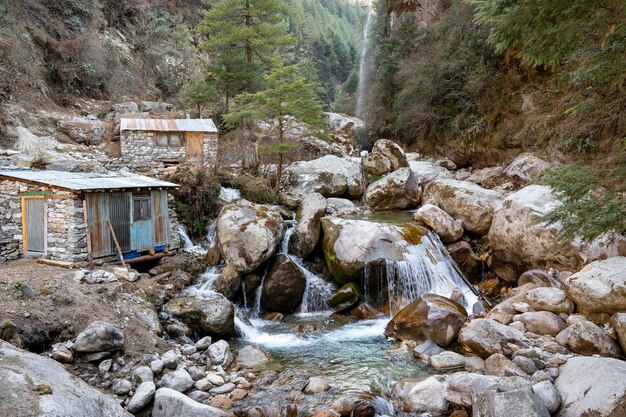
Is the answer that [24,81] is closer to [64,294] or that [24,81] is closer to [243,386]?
[64,294]

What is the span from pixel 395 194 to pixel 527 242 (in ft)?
23.3

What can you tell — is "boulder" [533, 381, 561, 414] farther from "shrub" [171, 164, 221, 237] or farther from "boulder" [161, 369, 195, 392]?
"shrub" [171, 164, 221, 237]

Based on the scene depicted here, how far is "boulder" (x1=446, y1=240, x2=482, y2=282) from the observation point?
12531mm

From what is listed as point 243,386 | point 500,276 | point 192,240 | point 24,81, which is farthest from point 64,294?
point 24,81

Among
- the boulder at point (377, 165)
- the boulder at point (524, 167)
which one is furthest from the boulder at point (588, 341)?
the boulder at point (377, 165)

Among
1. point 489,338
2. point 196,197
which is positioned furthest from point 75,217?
point 489,338

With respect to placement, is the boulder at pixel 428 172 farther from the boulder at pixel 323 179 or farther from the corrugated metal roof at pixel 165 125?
the corrugated metal roof at pixel 165 125

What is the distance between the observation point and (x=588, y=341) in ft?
23.8

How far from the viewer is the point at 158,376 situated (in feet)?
23.4

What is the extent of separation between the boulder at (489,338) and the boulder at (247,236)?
5919mm

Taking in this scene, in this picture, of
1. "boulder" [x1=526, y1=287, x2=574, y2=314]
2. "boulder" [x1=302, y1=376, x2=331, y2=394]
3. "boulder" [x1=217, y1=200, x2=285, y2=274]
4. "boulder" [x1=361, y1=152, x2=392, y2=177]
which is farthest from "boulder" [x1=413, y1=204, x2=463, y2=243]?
"boulder" [x1=302, y1=376, x2=331, y2=394]

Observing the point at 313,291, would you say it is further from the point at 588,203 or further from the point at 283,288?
the point at 588,203

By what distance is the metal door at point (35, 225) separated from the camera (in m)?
11.2

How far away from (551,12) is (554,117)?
727 centimetres
